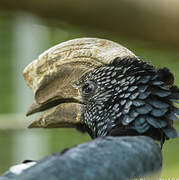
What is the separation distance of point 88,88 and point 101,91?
0.25 ft

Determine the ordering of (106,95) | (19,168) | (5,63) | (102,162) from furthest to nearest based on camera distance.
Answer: (5,63), (106,95), (19,168), (102,162)

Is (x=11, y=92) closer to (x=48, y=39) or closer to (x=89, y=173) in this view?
(x=48, y=39)

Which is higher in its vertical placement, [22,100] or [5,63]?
[5,63]

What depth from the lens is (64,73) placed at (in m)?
2.75

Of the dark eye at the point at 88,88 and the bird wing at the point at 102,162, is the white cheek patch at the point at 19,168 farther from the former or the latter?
the dark eye at the point at 88,88

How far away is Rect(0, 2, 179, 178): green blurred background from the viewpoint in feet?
24.6

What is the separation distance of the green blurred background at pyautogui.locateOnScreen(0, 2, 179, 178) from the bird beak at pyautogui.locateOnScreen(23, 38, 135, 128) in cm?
434

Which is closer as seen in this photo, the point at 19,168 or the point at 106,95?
the point at 19,168

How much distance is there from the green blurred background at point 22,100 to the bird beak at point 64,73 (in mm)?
4340

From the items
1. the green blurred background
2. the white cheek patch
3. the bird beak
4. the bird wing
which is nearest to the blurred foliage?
the green blurred background

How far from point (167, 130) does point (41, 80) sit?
26.7 inches

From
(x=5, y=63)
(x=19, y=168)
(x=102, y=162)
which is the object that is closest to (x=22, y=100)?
(x=5, y=63)

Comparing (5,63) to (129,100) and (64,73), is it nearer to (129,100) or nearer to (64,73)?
(64,73)

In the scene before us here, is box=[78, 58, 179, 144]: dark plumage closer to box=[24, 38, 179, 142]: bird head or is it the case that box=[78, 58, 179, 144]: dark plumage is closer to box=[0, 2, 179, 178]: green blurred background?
box=[24, 38, 179, 142]: bird head
